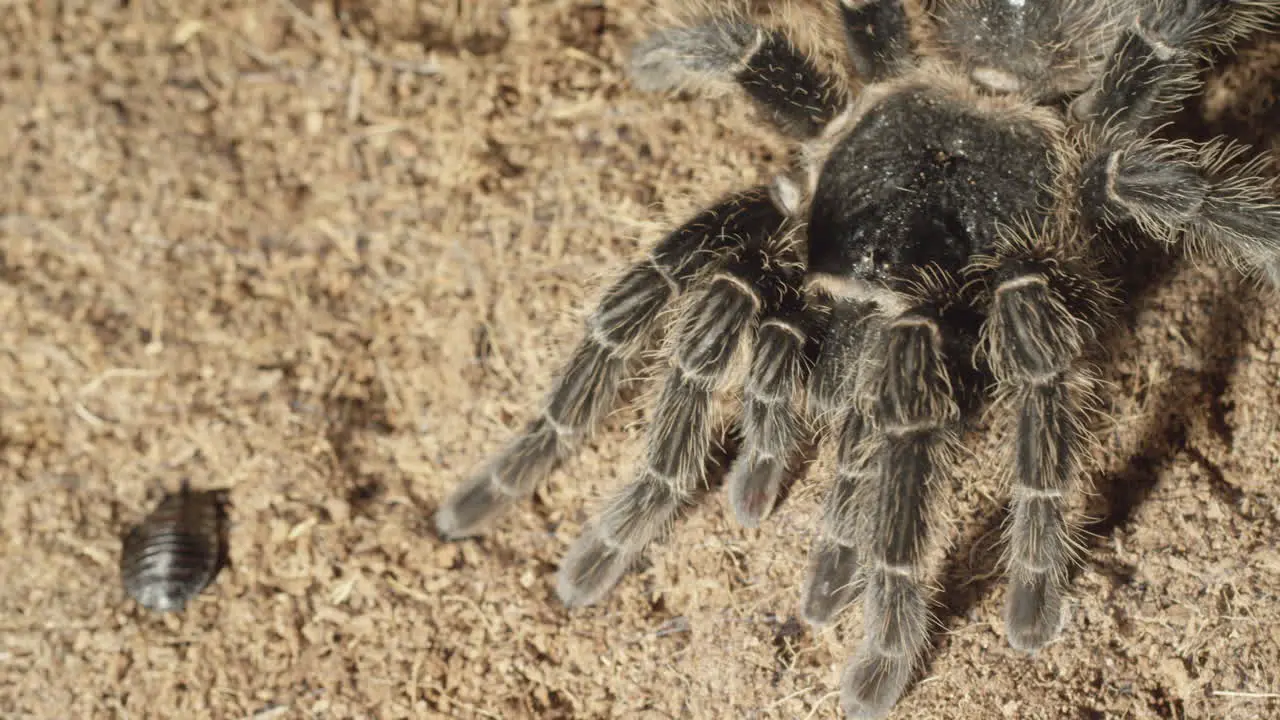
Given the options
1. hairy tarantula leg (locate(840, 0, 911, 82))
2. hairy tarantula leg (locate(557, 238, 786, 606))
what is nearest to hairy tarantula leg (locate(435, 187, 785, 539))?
hairy tarantula leg (locate(557, 238, 786, 606))

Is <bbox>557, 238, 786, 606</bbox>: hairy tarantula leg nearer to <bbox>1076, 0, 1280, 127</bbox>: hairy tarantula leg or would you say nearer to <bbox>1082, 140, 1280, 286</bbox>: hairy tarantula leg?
<bbox>1082, 140, 1280, 286</bbox>: hairy tarantula leg

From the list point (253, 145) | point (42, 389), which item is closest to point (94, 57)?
point (253, 145)

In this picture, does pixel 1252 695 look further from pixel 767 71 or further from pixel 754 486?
pixel 767 71

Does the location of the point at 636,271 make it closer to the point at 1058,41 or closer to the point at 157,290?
the point at 1058,41

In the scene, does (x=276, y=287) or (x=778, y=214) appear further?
(x=276, y=287)

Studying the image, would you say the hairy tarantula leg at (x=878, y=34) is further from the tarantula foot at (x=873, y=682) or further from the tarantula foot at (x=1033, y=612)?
the tarantula foot at (x=873, y=682)
